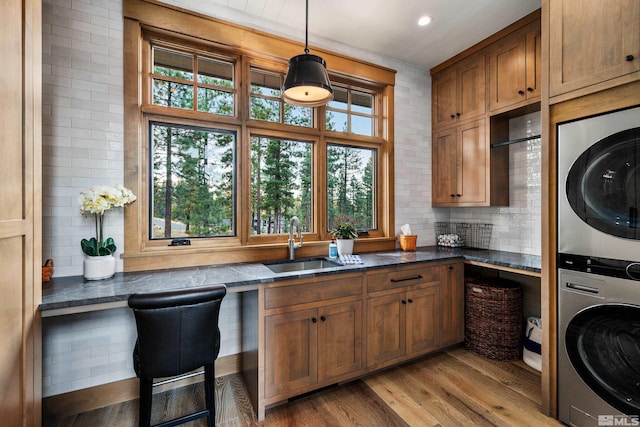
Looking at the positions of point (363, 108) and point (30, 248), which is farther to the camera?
point (363, 108)

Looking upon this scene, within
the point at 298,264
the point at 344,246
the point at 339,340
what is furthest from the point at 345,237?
the point at 339,340

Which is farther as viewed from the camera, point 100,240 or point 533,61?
point 533,61

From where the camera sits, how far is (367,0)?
7.91ft

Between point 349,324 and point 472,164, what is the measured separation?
6.95 ft

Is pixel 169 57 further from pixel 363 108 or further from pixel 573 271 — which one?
pixel 573 271

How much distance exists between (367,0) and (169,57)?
66.3 inches

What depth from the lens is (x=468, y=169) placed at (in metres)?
3.17

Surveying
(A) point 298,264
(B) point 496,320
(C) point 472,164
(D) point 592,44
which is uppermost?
(D) point 592,44

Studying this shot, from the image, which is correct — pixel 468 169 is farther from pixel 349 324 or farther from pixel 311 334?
pixel 311 334

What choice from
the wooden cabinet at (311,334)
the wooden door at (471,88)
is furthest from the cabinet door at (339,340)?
the wooden door at (471,88)

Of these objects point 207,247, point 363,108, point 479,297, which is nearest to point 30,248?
point 207,247

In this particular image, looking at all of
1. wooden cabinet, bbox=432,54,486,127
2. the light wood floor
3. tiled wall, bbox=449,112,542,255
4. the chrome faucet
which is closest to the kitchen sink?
the chrome faucet

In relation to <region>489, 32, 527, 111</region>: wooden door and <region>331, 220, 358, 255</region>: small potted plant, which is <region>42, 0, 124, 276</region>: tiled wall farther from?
<region>489, 32, 527, 111</region>: wooden door

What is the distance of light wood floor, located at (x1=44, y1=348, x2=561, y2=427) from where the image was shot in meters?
1.93
